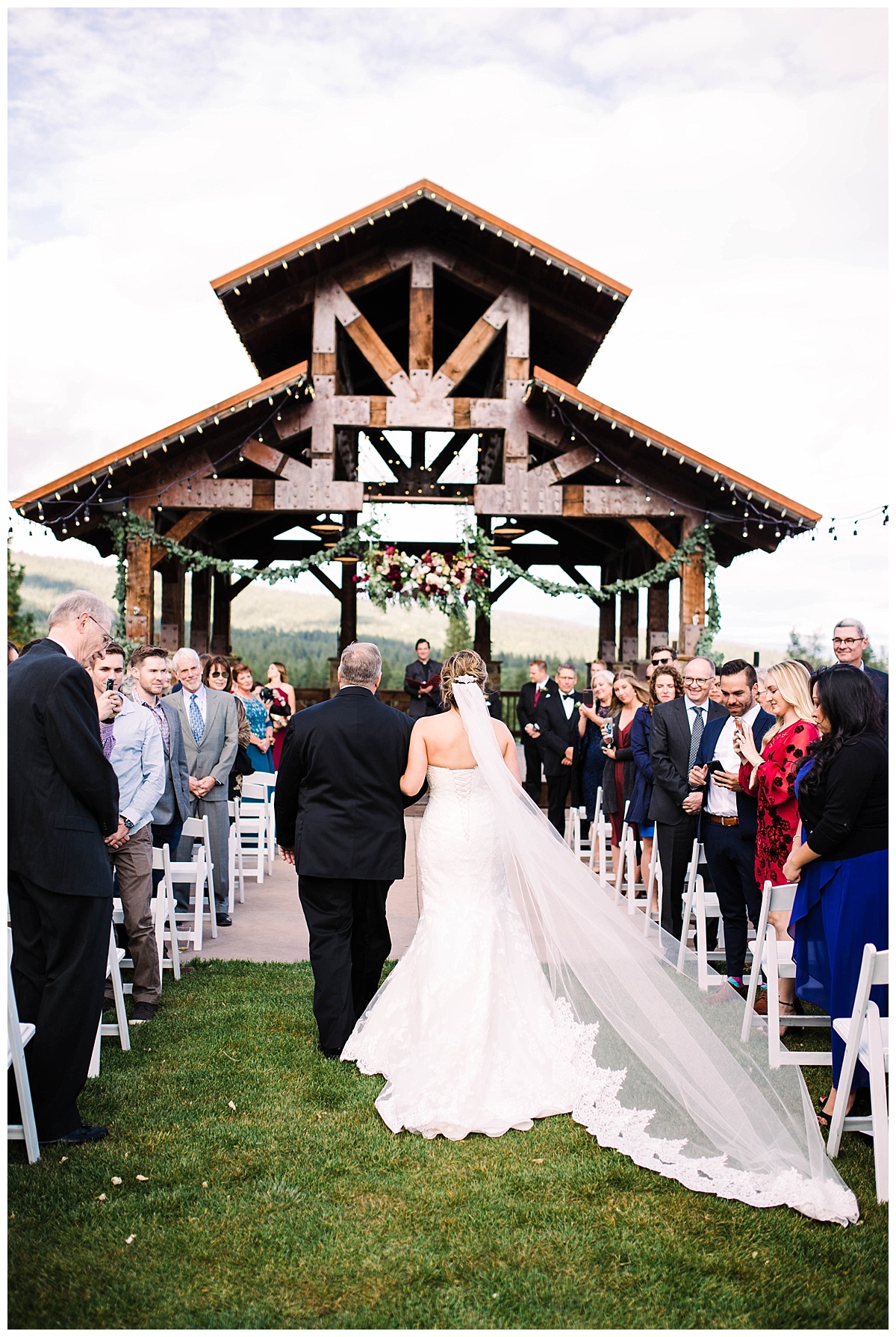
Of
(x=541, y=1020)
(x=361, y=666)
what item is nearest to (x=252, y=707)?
(x=361, y=666)

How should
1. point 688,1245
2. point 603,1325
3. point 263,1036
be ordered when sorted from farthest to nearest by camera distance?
point 263,1036 → point 688,1245 → point 603,1325

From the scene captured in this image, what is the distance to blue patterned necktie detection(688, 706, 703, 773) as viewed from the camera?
275 inches

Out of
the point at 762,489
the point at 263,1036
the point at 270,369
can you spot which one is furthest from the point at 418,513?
the point at 263,1036

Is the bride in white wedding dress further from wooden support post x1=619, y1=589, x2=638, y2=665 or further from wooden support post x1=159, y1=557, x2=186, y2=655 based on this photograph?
wooden support post x1=619, y1=589, x2=638, y2=665

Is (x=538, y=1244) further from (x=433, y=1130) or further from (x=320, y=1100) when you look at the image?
(x=320, y=1100)

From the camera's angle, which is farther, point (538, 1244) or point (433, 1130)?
point (433, 1130)

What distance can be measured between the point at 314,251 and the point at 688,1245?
43.1 feet

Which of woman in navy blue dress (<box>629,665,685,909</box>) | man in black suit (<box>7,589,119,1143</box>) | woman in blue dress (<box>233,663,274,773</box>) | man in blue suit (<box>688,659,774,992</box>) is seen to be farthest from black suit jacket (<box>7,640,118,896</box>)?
woman in blue dress (<box>233,663,274,773</box>)

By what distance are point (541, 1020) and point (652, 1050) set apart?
2.06 feet

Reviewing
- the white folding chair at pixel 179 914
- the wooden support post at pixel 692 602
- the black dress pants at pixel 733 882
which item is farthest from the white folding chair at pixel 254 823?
the wooden support post at pixel 692 602

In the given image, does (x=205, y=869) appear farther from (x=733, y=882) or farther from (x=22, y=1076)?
(x=733, y=882)

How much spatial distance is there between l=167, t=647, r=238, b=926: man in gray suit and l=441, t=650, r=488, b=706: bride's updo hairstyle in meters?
3.06

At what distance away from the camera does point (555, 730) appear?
38.2 feet

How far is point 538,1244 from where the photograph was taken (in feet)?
11.1
